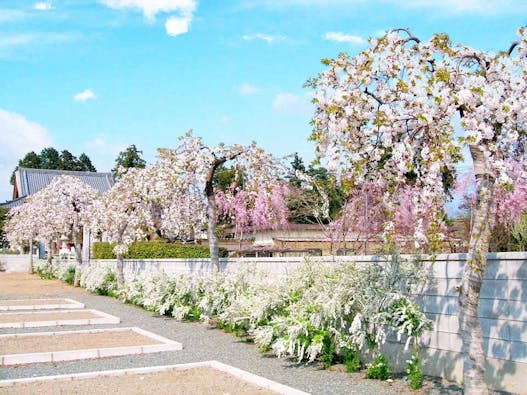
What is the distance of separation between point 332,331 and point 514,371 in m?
2.34

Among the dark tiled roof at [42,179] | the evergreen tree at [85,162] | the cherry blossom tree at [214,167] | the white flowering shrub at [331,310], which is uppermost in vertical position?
the evergreen tree at [85,162]

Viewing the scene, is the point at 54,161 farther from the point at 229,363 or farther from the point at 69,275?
the point at 229,363

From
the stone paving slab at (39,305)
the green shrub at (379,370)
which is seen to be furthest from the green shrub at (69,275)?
the green shrub at (379,370)

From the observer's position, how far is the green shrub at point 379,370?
728 cm

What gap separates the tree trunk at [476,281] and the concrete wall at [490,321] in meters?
0.93

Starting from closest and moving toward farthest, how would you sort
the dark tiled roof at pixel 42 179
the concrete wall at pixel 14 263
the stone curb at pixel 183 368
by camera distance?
the stone curb at pixel 183 368 → the concrete wall at pixel 14 263 → the dark tiled roof at pixel 42 179

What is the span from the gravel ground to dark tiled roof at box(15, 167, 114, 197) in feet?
132

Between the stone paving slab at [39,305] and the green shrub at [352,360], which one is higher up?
the green shrub at [352,360]

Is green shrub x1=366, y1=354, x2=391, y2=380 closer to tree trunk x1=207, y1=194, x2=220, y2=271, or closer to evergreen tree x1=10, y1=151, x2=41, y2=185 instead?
tree trunk x1=207, y1=194, x2=220, y2=271

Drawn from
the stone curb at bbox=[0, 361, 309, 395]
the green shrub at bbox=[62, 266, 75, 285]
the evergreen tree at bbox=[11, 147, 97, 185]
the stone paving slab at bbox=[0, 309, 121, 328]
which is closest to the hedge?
the green shrub at bbox=[62, 266, 75, 285]

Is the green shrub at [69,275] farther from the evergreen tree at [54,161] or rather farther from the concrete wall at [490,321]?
the evergreen tree at [54,161]

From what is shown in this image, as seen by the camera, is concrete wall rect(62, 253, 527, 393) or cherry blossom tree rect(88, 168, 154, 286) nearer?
concrete wall rect(62, 253, 527, 393)

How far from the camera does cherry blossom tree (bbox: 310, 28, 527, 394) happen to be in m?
5.43

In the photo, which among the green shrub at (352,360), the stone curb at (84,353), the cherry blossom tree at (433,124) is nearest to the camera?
the cherry blossom tree at (433,124)
